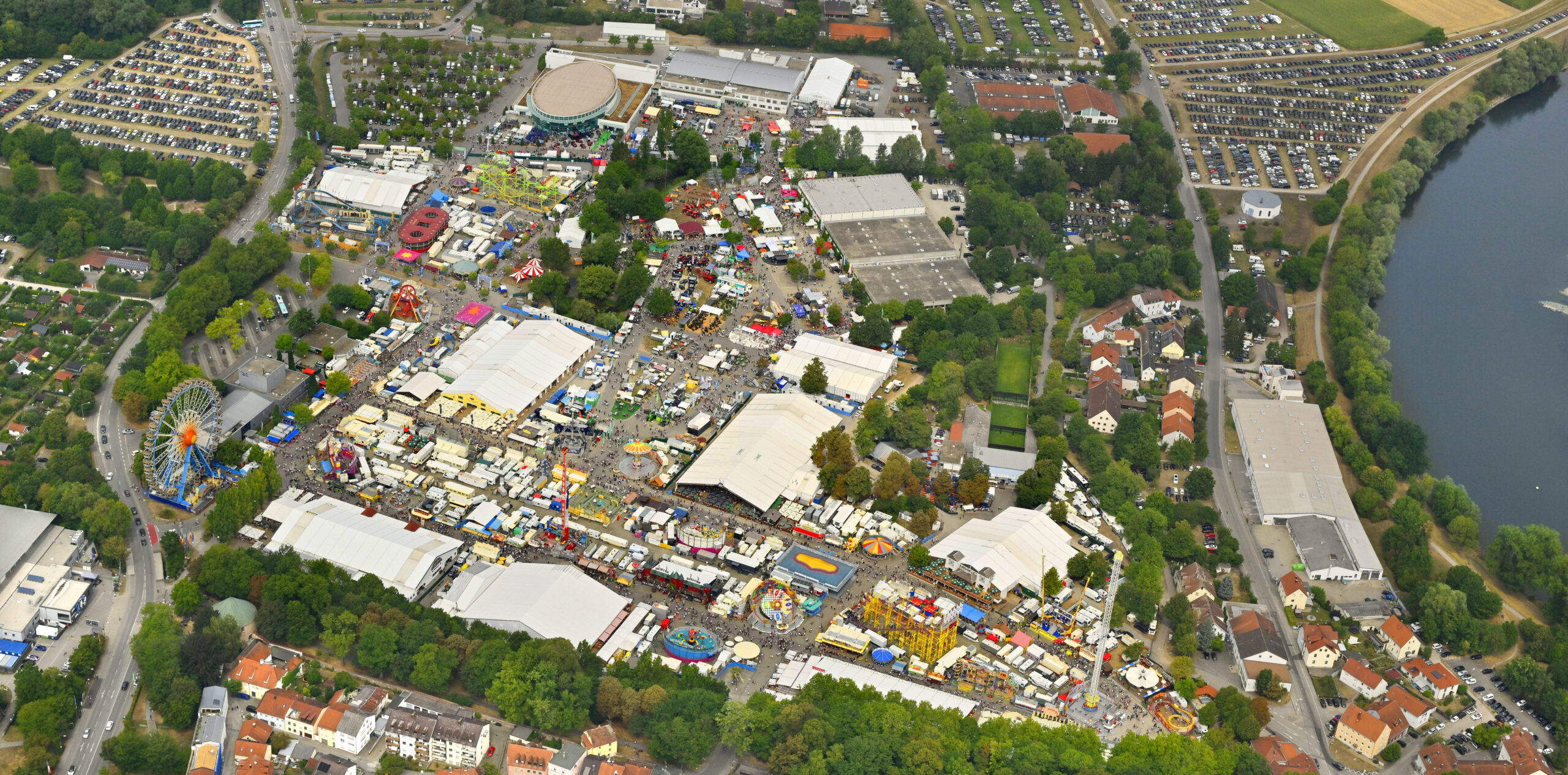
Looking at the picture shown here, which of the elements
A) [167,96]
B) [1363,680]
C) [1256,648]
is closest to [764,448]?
[1256,648]

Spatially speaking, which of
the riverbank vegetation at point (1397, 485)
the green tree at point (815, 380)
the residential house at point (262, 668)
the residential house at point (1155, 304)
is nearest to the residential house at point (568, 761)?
the residential house at point (262, 668)

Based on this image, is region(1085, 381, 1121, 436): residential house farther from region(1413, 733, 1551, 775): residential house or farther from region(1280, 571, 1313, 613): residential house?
region(1413, 733, 1551, 775): residential house

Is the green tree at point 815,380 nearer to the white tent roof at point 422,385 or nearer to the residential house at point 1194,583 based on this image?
the white tent roof at point 422,385

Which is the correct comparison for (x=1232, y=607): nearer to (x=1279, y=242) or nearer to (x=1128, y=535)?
(x=1128, y=535)

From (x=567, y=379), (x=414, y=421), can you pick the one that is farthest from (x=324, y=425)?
(x=567, y=379)

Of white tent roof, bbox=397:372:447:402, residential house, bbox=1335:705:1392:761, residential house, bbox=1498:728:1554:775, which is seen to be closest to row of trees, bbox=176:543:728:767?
white tent roof, bbox=397:372:447:402

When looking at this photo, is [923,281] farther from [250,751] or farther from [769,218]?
[250,751]
